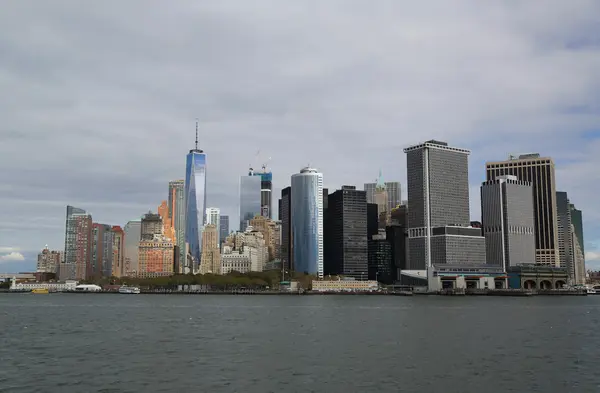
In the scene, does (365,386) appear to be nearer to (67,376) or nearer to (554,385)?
(554,385)

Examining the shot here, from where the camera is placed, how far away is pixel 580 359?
61625 millimetres

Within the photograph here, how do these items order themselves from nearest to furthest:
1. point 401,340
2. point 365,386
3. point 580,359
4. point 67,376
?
point 365,386
point 67,376
point 580,359
point 401,340

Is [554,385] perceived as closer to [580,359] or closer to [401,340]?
[580,359]

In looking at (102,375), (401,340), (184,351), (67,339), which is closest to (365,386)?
(102,375)

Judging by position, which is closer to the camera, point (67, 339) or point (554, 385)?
point (554, 385)

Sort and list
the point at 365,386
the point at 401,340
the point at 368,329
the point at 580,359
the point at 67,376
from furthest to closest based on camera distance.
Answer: the point at 368,329 → the point at 401,340 → the point at 580,359 → the point at 67,376 → the point at 365,386

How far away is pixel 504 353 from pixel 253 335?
31.4m

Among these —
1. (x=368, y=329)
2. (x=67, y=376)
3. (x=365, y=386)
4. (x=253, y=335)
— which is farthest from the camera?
(x=368, y=329)

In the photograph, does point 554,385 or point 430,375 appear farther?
point 430,375

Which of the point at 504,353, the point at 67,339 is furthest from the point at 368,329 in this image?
the point at 67,339

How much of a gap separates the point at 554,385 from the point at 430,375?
355 inches

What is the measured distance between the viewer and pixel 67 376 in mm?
51031

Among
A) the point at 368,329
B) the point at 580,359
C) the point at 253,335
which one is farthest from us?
the point at 368,329

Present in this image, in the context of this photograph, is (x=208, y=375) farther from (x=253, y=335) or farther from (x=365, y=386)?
(x=253, y=335)
